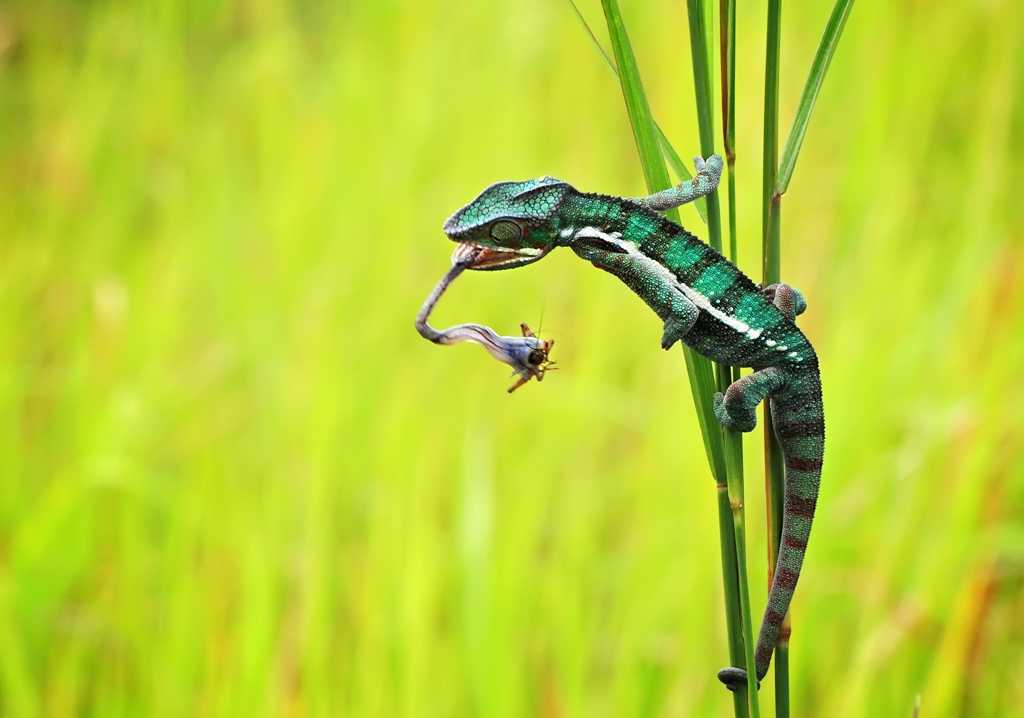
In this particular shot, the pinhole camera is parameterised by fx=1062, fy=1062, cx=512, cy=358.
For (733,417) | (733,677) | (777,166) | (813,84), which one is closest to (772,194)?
(777,166)

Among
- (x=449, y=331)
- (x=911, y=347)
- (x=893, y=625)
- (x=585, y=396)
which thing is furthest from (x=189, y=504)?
(x=911, y=347)

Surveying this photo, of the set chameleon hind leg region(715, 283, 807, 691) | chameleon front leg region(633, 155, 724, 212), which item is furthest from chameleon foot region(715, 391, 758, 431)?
chameleon front leg region(633, 155, 724, 212)

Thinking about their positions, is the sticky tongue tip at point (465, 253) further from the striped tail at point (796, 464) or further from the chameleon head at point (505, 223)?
the striped tail at point (796, 464)

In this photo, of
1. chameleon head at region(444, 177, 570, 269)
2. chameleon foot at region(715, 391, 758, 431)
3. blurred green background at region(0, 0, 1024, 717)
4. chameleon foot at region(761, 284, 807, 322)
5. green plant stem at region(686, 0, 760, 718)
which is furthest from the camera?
blurred green background at region(0, 0, 1024, 717)

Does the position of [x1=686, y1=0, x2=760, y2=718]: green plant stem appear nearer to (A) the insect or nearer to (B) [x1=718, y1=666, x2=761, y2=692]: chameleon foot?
(B) [x1=718, y1=666, x2=761, y2=692]: chameleon foot

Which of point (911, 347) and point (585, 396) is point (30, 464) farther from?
point (911, 347)

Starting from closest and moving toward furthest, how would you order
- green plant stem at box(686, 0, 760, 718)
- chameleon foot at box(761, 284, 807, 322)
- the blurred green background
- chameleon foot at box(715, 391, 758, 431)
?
green plant stem at box(686, 0, 760, 718), chameleon foot at box(715, 391, 758, 431), chameleon foot at box(761, 284, 807, 322), the blurred green background

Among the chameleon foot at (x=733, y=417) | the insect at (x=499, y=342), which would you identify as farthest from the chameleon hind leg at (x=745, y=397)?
the insect at (x=499, y=342)
